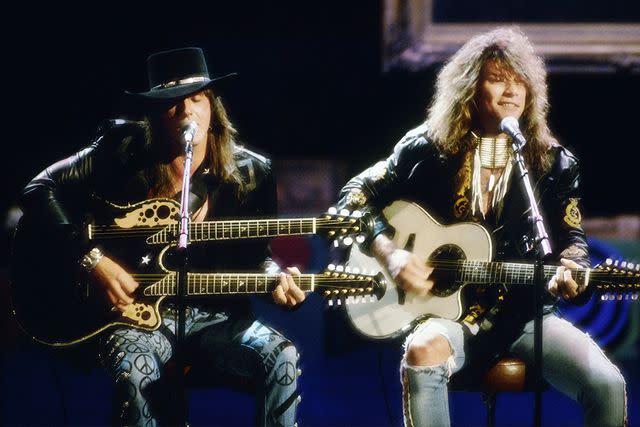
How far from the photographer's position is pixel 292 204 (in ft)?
18.5

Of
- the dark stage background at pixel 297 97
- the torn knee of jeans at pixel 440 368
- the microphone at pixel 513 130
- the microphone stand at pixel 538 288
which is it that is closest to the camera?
the microphone stand at pixel 538 288

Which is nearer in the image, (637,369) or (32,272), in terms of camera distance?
(32,272)

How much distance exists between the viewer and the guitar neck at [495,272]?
316 cm

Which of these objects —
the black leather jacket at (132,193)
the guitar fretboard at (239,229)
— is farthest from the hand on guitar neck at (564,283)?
the black leather jacket at (132,193)

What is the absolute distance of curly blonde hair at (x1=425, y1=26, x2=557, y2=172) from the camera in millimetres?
3438

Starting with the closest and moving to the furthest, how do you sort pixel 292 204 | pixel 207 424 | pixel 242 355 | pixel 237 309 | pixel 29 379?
pixel 242 355
pixel 237 309
pixel 207 424
pixel 29 379
pixel 292 204

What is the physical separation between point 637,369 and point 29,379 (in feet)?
12.7

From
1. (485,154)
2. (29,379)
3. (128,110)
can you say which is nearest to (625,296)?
(485,154)

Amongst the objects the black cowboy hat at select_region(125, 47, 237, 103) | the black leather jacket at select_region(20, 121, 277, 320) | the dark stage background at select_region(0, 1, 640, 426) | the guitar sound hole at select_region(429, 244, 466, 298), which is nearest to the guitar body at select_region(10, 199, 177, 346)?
the black leather jacket at select_region(20, 121, 277, 320)

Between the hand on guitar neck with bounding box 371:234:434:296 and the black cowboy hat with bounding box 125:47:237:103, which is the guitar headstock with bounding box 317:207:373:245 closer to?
the hand on guitar neck with bounding box 371:234:434:296

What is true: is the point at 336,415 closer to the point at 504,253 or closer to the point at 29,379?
the point at 504,253

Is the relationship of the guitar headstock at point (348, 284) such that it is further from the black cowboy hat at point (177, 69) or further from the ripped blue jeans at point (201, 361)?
the black cowboy hat at point (177, 69)

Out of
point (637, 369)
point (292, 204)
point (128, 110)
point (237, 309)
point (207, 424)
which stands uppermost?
point (128, 110)

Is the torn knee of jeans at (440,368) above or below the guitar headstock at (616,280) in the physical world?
below
